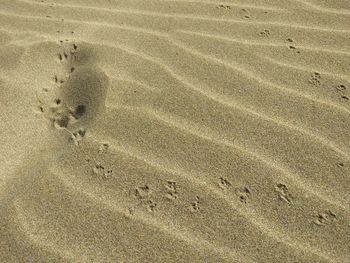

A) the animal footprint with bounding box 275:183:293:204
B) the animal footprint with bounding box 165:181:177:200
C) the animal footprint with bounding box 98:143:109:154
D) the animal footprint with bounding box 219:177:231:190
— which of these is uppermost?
the animal footprint with bounding box 275:183:293:204

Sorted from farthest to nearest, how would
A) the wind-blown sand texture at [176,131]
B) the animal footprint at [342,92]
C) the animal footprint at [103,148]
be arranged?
the animal footprint at [342,92]
the animal footprint at [103,148]
the wind-blown sand texture at [176,131]

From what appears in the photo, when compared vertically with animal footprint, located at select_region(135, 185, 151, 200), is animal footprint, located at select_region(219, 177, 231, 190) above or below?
above

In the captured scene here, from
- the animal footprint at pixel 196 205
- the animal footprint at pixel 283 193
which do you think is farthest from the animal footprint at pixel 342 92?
the animal footprint at pixel 196 205

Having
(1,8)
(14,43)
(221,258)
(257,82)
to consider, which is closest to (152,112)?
(257,82)

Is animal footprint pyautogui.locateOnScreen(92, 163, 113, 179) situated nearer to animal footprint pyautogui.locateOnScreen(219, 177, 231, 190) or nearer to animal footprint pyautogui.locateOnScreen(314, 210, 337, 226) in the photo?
animal footprint pyautogui.locateOnScreen(219, 177, 231, 190)

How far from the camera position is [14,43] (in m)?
2.29

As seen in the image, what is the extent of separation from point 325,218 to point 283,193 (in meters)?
0.18

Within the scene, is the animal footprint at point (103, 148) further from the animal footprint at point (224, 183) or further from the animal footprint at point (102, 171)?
the animal footprint at point (224, 183)

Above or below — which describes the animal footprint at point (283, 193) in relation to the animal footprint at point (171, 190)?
above

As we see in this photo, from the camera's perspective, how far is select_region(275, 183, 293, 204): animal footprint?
5.47ft

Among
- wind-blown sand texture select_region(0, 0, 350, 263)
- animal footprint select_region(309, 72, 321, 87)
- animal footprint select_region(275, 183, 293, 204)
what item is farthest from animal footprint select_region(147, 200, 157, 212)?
animal footprint select_region(309, 72, 321, 87)

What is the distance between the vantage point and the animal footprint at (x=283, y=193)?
1668mm

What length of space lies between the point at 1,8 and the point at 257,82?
5.24ft

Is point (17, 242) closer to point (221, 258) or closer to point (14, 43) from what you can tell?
point (221, 258)
